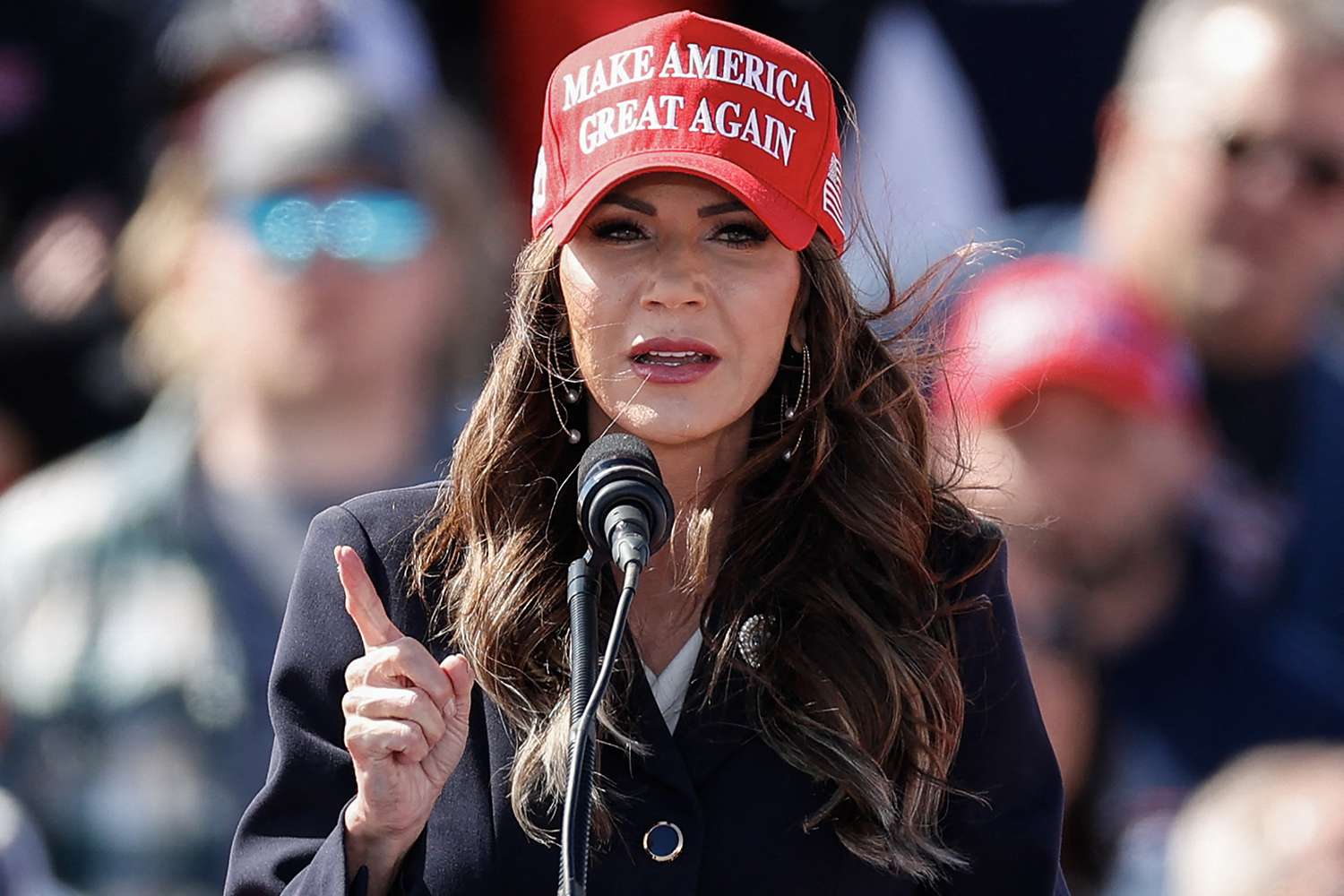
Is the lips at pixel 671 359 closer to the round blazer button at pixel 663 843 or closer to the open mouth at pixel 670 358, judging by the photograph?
the open mouth at pixel 670 358

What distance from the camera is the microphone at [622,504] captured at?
2.22m

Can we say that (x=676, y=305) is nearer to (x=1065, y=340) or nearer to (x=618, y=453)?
(x=618, y=453)

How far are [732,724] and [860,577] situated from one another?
0.88 ft

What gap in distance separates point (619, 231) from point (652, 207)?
0.07 metres

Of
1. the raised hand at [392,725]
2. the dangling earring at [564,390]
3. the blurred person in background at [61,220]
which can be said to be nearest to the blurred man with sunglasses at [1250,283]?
the blurred person in background at [61,220]

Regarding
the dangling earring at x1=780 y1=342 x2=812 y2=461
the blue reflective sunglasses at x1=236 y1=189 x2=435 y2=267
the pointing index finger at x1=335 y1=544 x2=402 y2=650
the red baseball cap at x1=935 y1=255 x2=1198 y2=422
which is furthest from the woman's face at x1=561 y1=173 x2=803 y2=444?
the blue reflective sunglasses at x1=236 y1=189 x2=435 y2=267

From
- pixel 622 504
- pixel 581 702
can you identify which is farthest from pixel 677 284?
pixel 581 702

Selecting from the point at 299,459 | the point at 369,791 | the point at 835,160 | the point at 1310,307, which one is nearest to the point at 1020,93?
the point at 1310,307

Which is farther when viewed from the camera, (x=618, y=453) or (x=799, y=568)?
(x=799, y=568)

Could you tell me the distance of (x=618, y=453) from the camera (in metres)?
2.29

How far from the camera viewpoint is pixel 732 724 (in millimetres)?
2688

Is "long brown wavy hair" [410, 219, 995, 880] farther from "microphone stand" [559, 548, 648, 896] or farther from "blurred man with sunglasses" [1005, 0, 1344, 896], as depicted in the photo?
"blurred man with sunglasses" [1005, 0, 1344, 896]

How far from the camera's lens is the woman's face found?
2684 mm

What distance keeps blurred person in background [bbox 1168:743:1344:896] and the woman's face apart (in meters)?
2.36
